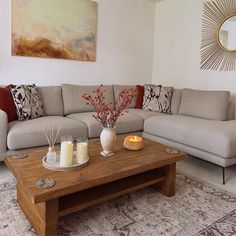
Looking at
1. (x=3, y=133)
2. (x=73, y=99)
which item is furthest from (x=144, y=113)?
(x=3, y=133)

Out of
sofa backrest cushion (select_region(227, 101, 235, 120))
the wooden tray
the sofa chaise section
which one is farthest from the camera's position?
sofa backrest cushion (select_region(227, 101, 235, 120))

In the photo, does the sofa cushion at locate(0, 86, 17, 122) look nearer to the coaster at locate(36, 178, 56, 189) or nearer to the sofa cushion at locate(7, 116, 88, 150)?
the sofa cushion at locate(7, 116, 88, 150)

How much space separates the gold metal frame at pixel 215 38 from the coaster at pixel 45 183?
114 inches

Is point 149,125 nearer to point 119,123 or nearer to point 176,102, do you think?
point 119,123

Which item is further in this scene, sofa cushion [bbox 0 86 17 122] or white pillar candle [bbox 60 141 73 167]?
sofa cushion [bbox 0 86 17 122]

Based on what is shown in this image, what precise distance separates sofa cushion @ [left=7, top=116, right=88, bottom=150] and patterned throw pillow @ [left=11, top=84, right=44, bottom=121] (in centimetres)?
11

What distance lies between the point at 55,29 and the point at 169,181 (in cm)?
252

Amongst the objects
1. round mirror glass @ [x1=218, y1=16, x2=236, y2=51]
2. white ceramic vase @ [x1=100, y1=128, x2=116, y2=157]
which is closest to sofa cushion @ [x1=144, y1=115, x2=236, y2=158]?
white ceramic vase @ [x1=100, y1=128, x2=116, y2=157]

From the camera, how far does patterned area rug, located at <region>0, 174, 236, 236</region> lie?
151 centimetres

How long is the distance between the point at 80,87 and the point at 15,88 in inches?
36.0

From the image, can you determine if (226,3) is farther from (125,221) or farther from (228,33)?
(125,221)

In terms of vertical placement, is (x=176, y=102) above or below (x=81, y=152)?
above

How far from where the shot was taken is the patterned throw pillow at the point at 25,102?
8.40ft

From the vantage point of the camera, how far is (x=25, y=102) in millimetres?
2584
